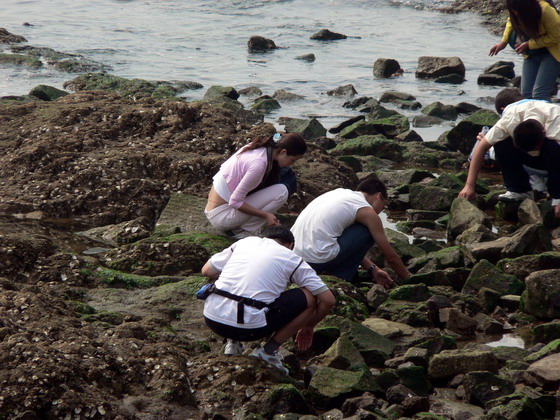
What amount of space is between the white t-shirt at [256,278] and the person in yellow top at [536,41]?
17.6 ft

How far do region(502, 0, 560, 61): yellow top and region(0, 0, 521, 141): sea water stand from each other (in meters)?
4.47

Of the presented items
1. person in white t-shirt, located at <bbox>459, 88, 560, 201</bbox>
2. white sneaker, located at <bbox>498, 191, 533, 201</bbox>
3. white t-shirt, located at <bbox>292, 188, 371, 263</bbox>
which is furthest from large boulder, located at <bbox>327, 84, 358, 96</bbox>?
white t-shirt, located at <bbox>292, 188, 371, 263</bbox>

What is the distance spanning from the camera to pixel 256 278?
5133mm


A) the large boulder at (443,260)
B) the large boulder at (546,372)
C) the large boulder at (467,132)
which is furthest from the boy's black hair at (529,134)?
the large boulder at (467,132)

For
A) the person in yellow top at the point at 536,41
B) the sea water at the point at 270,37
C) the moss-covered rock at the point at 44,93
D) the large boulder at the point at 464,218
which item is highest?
the person in yellow top at the point at 536,41

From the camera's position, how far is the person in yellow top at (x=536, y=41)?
9469 millimetres

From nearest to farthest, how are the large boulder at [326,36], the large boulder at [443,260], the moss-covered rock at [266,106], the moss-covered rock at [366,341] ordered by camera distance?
the moss-covered rock at [366,341], the large boulder at [443,260], the moss-covered rock at [266,106], the large boulder at [326,36]

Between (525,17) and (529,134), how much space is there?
187 cm

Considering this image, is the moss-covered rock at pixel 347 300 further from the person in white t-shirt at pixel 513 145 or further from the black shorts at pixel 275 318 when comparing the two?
the person in white t-shirt at pixel 513 145

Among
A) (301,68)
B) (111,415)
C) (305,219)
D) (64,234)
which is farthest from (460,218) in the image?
(301,68)

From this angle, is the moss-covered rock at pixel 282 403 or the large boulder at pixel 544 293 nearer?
the moss-covered rock at pixel 282 403

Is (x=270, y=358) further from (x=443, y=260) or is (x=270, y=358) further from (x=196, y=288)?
(x=443, y=260)

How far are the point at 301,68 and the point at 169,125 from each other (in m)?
12.2

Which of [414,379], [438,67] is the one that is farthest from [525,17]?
[438,67]
